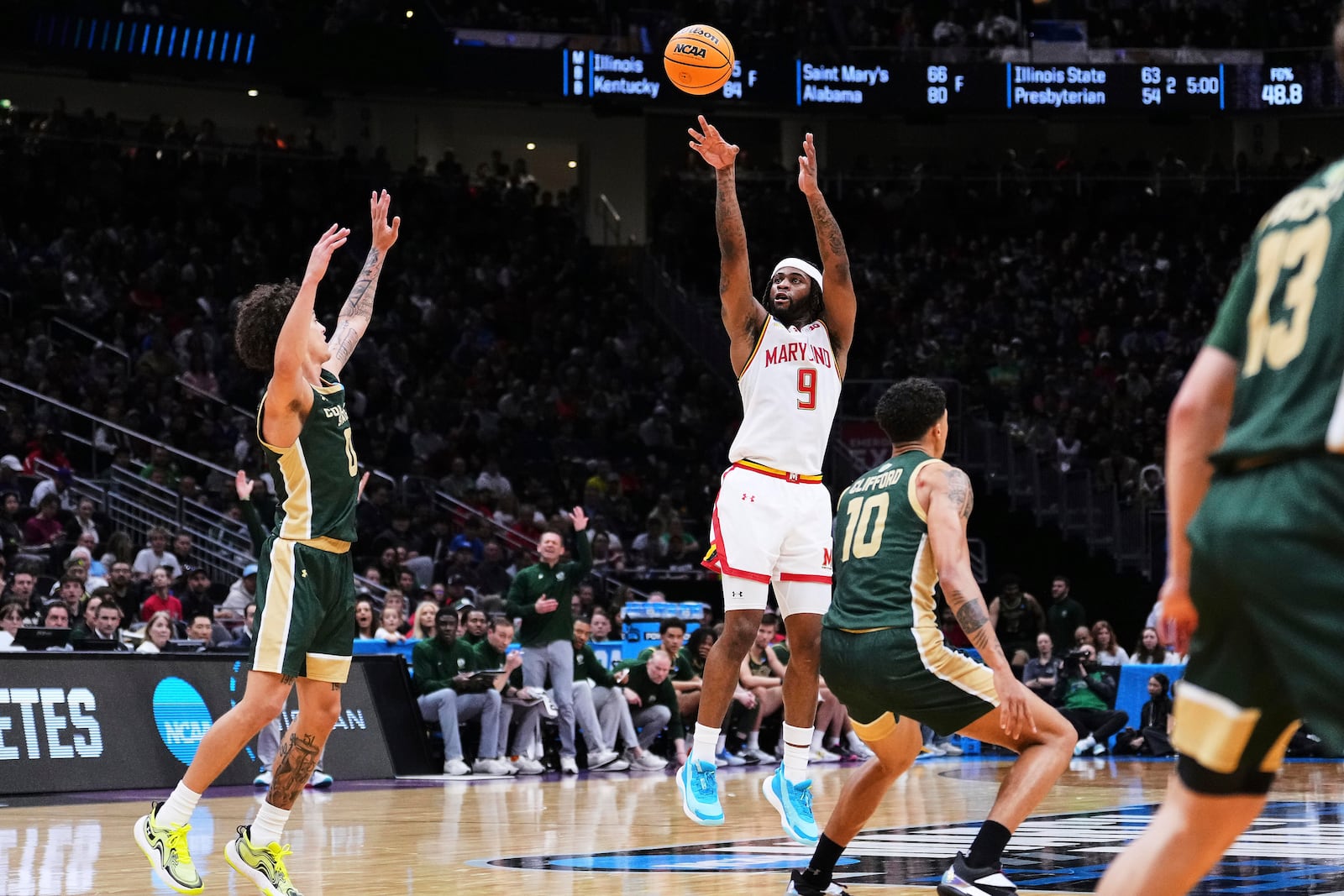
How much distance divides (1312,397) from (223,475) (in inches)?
745

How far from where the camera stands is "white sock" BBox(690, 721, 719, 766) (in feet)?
26.4

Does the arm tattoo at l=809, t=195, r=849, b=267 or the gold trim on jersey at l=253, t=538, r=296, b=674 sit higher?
the arm tattoo at l=809, t=195, r=849, b=267

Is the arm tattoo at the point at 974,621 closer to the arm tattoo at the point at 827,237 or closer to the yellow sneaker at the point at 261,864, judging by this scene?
the arm tattoo at the point at 827,237

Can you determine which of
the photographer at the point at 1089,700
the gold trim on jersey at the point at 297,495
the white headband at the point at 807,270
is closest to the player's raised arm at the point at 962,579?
the white headband at the point at 807,270

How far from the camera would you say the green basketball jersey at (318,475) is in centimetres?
729

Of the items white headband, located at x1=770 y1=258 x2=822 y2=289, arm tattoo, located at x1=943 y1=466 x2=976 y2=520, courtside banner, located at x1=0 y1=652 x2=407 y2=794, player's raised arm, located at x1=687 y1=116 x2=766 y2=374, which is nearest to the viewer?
arm tattoo, located at x1=943 y1=466 x2=976 y2=520

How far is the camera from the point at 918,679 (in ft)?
21.4

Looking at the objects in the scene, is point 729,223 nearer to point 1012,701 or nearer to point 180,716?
point 1012,701

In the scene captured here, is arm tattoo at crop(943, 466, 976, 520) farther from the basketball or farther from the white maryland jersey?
the basketball

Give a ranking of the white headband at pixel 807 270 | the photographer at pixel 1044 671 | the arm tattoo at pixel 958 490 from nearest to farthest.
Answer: the arm tattoo at pixel 958 490 → the white headband at pixel 807 270 → the photographer at pixel 1044 671

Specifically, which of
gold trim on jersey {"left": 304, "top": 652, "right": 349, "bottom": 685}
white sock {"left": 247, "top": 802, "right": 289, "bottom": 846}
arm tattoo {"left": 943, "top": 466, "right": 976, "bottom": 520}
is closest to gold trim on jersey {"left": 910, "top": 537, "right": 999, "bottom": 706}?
arm tattoo {"left": 943, "top": 466, "right": 976, "bottom": 520}

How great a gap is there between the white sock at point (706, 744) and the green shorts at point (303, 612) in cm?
171

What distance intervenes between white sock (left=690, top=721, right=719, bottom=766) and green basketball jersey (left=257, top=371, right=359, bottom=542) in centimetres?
192

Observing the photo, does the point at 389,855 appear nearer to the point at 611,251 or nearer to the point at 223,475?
the point at 223,475
